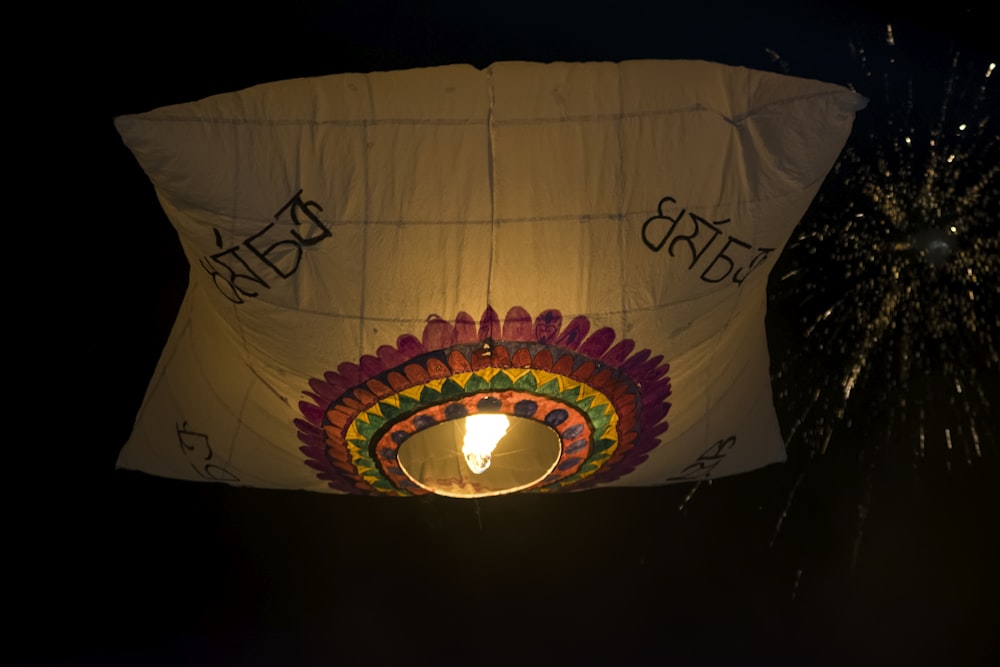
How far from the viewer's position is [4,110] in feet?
6.40

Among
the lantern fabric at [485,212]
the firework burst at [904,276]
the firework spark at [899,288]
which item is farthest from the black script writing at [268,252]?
the firework burst at [904,276]

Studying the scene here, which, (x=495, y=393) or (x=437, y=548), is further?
(x=437, y=548)

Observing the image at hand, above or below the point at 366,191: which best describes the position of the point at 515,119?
above

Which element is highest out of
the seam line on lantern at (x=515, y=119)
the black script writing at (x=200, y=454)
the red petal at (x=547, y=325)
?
the seam line on lantern at (x=515, y=119)

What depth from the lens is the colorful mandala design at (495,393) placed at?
142cm

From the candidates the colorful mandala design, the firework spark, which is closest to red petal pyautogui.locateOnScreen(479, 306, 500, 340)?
the colorful mandala design

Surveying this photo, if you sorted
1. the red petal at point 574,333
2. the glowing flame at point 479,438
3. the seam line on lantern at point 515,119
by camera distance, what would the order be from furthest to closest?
the glowing flame at point 479,438 → the red petal at point 574,333 → the seam line on lantern at point 515,119

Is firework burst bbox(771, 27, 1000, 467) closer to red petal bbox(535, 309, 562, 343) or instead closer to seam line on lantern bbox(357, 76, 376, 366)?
red petal bbox(535, 309, 562, 343)

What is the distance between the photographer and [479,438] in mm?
1698

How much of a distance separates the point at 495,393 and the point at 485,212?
30 cm

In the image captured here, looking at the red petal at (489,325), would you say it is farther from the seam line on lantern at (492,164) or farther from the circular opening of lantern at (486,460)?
the circular opening of lantern at (486,460)

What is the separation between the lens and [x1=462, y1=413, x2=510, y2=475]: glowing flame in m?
1.70

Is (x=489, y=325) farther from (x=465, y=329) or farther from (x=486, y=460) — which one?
(x=486, y=460)

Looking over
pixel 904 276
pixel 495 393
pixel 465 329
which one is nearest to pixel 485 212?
pixel 465 329
